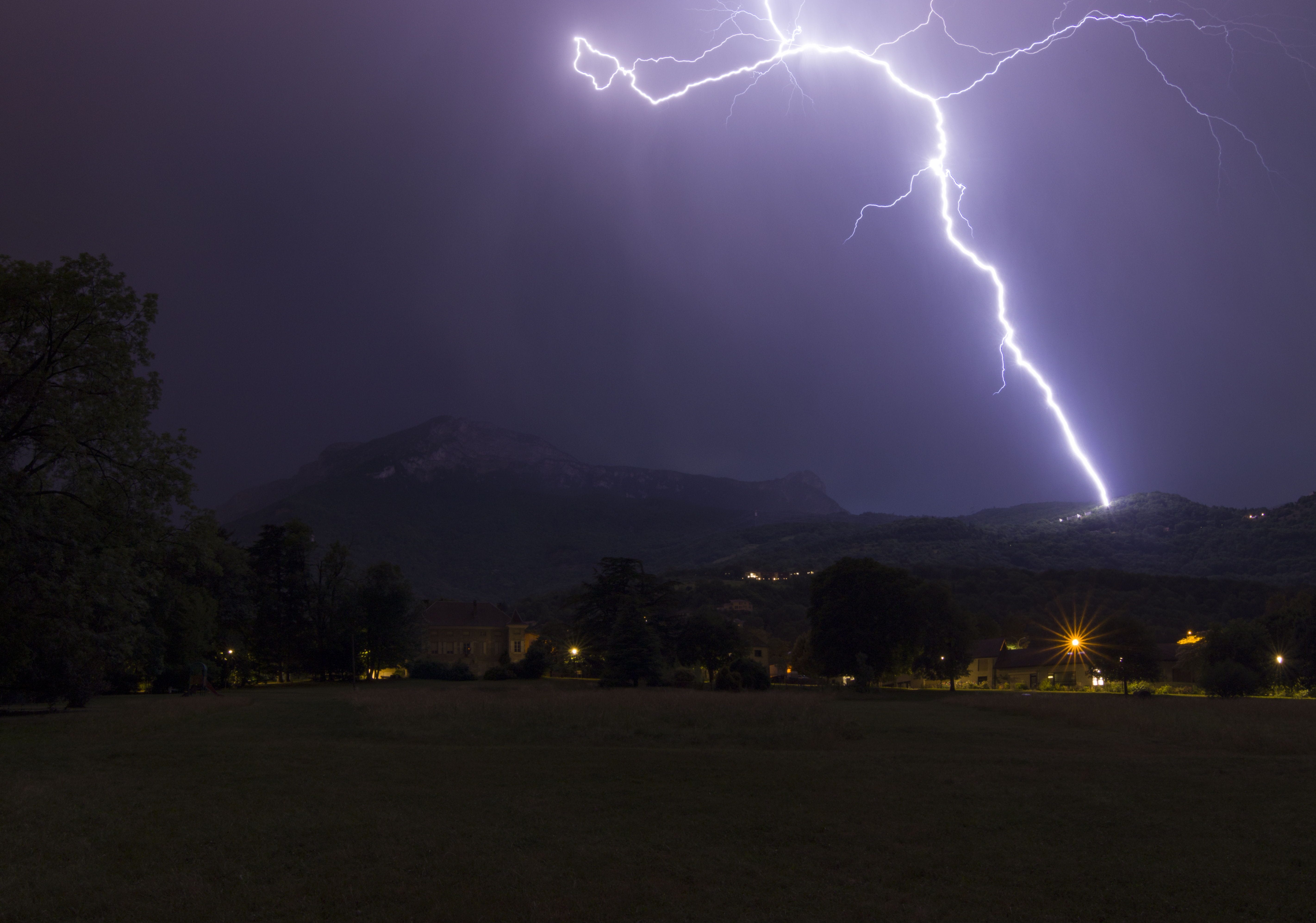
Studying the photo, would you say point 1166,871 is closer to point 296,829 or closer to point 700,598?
point 296,829

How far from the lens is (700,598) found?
319 feet

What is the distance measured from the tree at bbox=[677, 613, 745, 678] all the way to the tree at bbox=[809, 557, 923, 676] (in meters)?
5.23

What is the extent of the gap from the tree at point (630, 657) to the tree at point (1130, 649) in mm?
29484

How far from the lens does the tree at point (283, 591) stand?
51531 millimetres

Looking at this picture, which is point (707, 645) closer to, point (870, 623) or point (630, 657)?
point (870, 623)

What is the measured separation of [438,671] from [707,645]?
831 inches

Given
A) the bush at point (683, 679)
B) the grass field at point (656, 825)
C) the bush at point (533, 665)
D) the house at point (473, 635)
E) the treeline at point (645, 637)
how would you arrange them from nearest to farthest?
the grass field at point (656, 825) → the treeline at point (645, 637) → the bush at point (683, 679) → the bush at point (533, 665) → the house at point (473, 635)

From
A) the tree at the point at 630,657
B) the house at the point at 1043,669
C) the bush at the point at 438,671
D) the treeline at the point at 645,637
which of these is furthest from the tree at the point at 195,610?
the house at the point at 1043,669

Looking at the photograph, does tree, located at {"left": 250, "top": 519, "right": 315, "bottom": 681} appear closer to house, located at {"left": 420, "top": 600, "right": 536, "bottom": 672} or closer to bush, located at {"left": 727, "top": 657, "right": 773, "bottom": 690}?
house, located at {"left": 420, "top": 600, "right": 536, "bottom": 672}

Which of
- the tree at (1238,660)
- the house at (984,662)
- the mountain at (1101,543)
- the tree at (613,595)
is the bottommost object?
the house at (984,662)

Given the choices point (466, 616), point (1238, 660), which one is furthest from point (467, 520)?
point (1238, 660)

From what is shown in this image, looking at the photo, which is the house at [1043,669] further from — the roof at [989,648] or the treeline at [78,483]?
the treeline at [78,483]

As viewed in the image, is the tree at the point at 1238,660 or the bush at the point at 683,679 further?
the bush at the point at 683,679

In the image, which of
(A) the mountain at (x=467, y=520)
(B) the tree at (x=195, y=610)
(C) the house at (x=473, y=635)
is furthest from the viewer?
(A) the mountain at (x=467, y=520)
